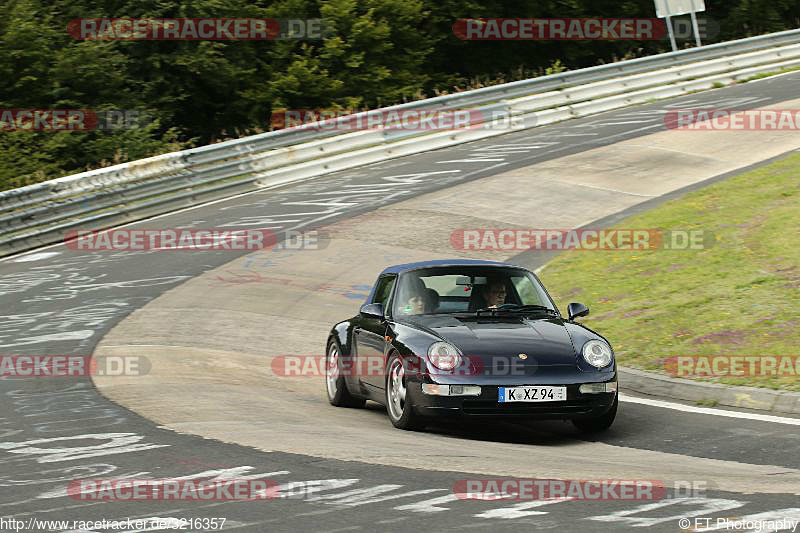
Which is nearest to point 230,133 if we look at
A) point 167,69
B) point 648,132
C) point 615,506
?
point 167,69

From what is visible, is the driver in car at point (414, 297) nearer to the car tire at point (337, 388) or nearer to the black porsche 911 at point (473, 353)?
the black porsche 911 at point (473, 353)

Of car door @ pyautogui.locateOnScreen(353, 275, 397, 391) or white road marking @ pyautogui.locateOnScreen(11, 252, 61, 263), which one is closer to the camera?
car door @ pyautogui.locateOnScreen(353, 275, 397, 391)

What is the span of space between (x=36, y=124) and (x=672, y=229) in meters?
20.8

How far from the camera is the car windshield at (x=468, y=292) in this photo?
10422 millimetres

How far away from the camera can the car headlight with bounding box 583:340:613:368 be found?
9.21 metres

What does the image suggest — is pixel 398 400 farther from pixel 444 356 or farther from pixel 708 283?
pixel 708 283

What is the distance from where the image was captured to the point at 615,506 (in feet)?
20.6

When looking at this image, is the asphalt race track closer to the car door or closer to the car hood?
the car door

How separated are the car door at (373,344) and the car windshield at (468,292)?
Result: 0.78ft

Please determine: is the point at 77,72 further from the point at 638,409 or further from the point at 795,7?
the point at 795,7

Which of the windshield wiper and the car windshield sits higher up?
the car windshield

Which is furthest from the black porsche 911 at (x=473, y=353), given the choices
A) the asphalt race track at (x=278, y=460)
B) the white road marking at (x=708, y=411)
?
the white road marking at (x=708, y=411)

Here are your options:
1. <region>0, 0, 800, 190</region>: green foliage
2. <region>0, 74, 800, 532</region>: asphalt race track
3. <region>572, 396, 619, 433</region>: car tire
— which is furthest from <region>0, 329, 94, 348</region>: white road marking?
<region>0, 0, 800, 190</region>: green foliage

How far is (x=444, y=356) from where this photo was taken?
29.8ft
